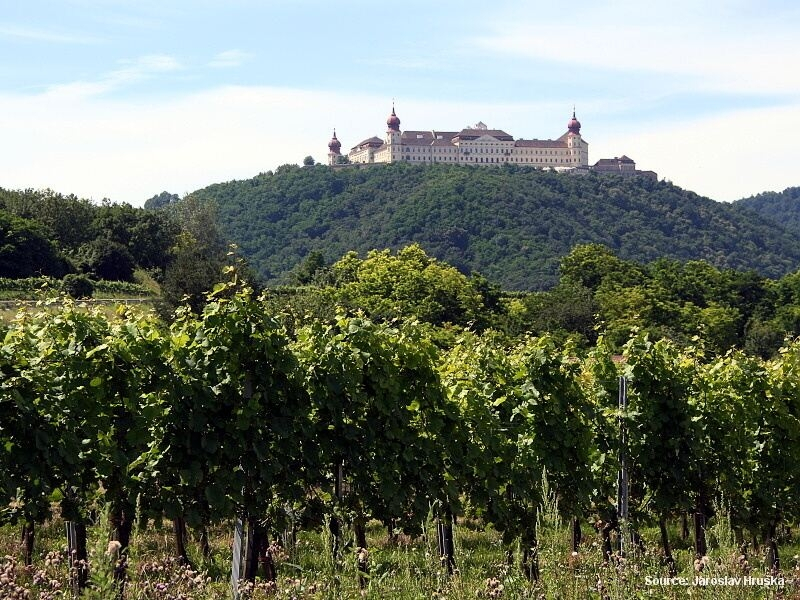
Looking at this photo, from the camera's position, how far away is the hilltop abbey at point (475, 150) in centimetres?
16325

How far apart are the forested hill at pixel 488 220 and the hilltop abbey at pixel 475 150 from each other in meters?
16.5

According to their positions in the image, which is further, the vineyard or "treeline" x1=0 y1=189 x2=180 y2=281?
"treeline" x1=0 y1=189 x2=180 y2=281

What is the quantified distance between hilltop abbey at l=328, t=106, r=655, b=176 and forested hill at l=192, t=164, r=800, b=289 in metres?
16.5

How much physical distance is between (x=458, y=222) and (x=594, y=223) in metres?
21.6

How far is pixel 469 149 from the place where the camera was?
165 metres

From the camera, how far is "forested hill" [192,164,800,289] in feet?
372

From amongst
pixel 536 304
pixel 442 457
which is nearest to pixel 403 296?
pixel 536 304

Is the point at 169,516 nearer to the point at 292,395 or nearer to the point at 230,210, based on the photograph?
the point at 292,395

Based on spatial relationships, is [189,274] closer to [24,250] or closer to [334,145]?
[24,250]

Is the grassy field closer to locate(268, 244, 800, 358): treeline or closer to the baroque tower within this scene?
locate(268, 244, 800, 358): treeline

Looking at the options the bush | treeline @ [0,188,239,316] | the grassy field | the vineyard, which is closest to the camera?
the grassy field

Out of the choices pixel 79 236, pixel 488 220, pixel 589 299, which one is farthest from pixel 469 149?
pixel 79 236

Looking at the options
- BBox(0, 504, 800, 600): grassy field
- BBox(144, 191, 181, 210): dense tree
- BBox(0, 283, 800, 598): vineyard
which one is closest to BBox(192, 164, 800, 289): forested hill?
BBox(144, 191, 181, 210): dense tree

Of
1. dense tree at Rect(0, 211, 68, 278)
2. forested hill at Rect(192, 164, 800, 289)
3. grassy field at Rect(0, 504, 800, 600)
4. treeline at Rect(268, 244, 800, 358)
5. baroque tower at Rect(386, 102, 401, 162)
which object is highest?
baroque tower at Rect(386, 102, 401, 162)
